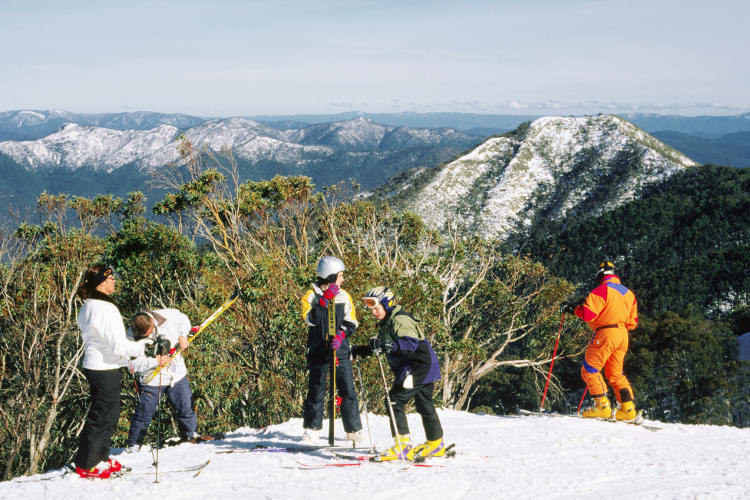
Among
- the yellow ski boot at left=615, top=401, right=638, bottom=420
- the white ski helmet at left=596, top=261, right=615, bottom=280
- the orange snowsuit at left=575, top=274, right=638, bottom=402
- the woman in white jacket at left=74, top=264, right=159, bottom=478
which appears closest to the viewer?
the woman in white jacket at left=74, top=264, right=159, bottom=478

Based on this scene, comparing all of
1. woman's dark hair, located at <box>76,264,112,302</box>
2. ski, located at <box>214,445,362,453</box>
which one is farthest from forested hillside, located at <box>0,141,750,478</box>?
woman's dark hair, located at <box>76,264,112,302</box>

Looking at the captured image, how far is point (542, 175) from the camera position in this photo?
161250 millimetres

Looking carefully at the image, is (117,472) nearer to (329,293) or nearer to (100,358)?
(100,358)

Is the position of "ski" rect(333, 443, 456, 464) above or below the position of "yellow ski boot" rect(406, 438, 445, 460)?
below

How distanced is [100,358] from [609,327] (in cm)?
749

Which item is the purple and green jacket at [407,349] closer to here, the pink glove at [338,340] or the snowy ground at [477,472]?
the pink glove at [338,340]

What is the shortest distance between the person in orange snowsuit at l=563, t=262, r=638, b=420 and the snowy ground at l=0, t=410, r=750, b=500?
2.89 ft

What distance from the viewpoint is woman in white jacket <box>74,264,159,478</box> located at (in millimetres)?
5438

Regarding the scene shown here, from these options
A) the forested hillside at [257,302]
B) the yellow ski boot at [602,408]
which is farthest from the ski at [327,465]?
the yellow ski boot at [602,408]

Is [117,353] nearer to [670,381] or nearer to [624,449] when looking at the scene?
[624,449]

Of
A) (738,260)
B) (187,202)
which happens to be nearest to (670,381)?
(187,202)

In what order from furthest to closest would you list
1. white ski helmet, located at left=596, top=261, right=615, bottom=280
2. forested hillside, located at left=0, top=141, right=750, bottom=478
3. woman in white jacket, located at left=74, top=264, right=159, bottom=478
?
forested hillside, located at left=0, top=141, right=750, bottom=478, white ski helmet, located at left=596, top=261, right=615, bottom=280, woman in white jacket, located at left=74, top=264, right=159, bottom=478

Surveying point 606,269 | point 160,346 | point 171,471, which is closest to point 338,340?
point 160,346

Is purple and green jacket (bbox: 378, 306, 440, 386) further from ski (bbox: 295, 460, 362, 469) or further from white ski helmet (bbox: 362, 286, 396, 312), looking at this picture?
ski (bbox: 295, 460, 362, 469)
